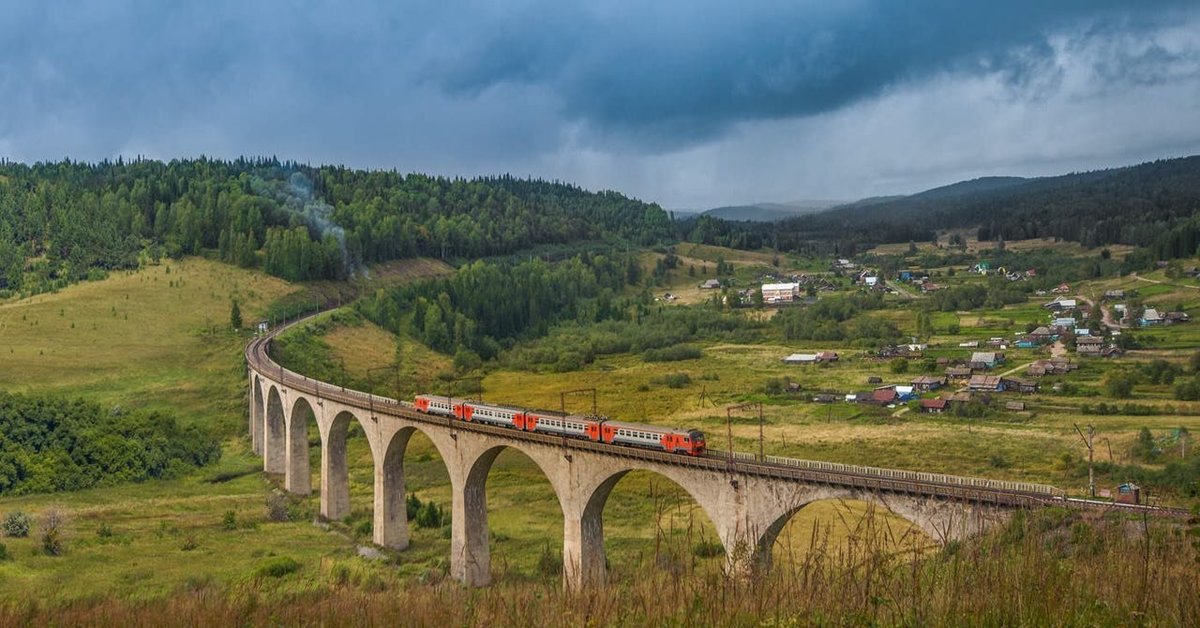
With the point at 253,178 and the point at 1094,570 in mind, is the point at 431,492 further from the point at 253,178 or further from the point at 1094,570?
the point at 253,178

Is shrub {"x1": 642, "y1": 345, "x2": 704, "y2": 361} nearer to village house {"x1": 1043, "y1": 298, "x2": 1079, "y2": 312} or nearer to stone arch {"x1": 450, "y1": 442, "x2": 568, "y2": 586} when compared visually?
village house {"x1": 1043, "y1": 298, "x2": 1079, "y2": 312}

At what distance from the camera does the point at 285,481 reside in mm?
59719

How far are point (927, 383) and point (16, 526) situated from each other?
207 ft

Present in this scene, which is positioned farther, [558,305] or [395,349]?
[558,305]

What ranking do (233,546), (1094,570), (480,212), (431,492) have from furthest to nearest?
(480,212)
(431,492)
(233,546)
(1094,570)

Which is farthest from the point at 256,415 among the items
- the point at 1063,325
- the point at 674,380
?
the point at 1063,325

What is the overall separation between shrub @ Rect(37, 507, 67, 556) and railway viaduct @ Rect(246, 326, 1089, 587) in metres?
13.6

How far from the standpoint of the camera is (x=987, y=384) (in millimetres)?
70375

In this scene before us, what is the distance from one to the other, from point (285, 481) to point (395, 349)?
1628 inches

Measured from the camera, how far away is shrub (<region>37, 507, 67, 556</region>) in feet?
128

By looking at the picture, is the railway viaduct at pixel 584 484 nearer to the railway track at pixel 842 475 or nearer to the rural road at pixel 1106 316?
the railway track at pixel 842 475

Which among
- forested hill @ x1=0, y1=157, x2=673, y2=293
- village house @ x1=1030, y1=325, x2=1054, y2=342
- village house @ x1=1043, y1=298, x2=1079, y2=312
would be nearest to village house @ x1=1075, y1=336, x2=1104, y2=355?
village house @ x1=1030, y1=325, x2=1054, y2=342

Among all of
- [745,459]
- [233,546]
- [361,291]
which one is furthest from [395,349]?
[745,459]

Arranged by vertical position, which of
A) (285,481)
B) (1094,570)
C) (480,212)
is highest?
(480,212)
